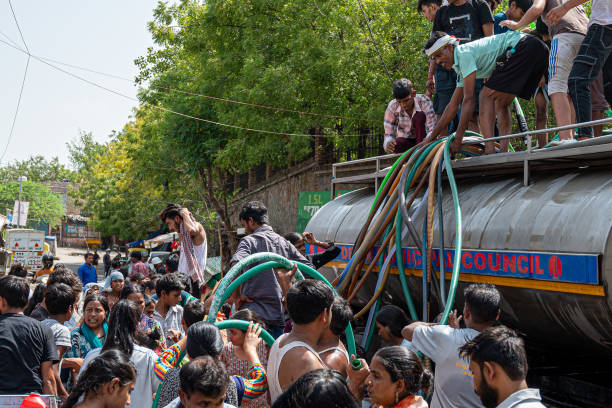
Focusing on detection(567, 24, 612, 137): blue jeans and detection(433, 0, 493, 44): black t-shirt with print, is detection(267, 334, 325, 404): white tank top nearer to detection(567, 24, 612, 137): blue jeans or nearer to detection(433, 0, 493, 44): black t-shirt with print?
detection(567, 24, 612, 137): blue jeans

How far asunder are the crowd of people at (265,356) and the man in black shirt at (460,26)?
13.2ft

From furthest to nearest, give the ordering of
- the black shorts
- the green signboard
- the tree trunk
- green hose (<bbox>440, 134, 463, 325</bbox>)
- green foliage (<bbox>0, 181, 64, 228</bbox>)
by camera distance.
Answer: green foliage (<bbox>0, 181, 64, 228</bbox>) < the tree trunk < the green signboard < the black shorts < green hose (<bbox>440, 134, 463, 325</bbox>)

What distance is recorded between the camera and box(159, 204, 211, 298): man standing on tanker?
6.25 meters

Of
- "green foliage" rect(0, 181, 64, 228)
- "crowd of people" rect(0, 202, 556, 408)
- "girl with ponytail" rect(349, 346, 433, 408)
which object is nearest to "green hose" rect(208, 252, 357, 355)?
"crowd of people" rect(0, 202, 556, 408)

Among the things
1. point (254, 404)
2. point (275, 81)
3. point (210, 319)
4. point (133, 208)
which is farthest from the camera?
point (133, 208)

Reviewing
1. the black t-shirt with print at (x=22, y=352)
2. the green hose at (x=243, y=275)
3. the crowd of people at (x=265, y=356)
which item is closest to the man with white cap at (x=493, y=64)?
the crowd of people at (x=265, y=356)

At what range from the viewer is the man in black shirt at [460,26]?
7.92 metres

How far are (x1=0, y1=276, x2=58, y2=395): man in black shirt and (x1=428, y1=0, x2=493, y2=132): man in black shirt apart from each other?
5.30 meters

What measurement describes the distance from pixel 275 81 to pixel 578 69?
10601 millimetres

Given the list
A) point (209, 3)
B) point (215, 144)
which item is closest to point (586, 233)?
point (209, 3)

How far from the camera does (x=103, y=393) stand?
297 cm

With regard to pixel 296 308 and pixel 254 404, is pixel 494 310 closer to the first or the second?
pixel 296 308

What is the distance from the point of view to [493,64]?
253 inches

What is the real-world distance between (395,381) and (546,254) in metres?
2.43
